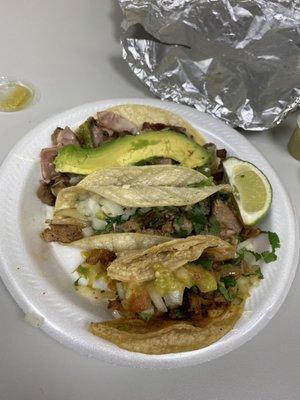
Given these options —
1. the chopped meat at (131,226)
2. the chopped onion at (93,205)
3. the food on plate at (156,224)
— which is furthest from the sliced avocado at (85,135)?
the chopped meat at (131,226)

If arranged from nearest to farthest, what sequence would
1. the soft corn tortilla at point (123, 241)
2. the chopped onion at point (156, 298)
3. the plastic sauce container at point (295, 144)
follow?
the chopped onion at point (156, 298), the soft corn tortilla at point (123, 241), the plastic sauce container at point (295, 144)

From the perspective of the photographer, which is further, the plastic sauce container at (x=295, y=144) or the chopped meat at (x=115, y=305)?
the plastic sauce container at (x=295, y=144)

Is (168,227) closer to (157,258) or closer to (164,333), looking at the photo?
(157,258)

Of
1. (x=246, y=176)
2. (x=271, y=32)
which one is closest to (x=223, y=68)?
(x=271, y=32)

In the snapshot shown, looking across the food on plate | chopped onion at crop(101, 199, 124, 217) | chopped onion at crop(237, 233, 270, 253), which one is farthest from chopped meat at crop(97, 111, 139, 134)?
chopped onion at crop(237, 233, 270, 253)

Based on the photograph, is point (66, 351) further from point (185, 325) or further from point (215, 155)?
point (215, 155)

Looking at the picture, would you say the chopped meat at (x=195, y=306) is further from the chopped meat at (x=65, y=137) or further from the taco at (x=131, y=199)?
the chopped meat at (x=65, y=137)
